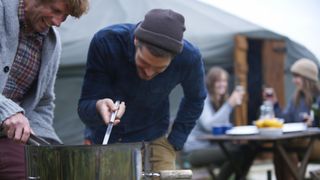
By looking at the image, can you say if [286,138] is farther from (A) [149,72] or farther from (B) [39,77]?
(B) [39,77]

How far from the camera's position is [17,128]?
190cm

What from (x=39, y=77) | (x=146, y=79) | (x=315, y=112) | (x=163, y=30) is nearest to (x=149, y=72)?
(x=146, y=79)

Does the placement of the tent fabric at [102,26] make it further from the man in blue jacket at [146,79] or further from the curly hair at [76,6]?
the curly hair at [76,6]

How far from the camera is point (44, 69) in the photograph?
2.28 meters

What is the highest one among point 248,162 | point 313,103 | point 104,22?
point 104,22

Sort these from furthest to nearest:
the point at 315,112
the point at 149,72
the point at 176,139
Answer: the point at 315,112 → the point at 176,139 → the point at 149,72

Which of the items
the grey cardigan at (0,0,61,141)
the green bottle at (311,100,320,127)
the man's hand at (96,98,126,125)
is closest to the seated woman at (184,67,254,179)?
the green bottle at (311,100,320,127)

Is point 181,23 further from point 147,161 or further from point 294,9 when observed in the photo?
point 294,9

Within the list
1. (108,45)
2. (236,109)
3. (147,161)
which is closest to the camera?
(147,161)

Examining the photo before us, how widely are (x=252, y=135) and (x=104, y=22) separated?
1912 millimetres

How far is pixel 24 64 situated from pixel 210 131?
3450mm

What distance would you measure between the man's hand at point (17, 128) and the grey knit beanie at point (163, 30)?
1.84 ft

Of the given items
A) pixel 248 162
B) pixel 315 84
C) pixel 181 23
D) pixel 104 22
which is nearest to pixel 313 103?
pixel 315 84

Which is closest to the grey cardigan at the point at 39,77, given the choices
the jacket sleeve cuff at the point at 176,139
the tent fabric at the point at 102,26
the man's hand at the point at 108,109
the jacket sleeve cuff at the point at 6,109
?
the jacket sleeve cuff at the point at 6,109
